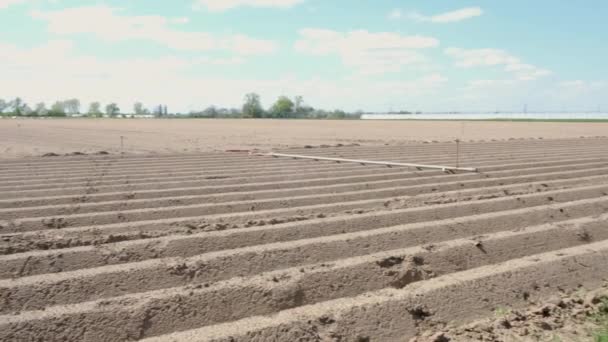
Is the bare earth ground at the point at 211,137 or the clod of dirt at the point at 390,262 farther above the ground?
the clod of dirt at the point at 390,262

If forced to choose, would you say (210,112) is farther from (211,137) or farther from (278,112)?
(211,137)

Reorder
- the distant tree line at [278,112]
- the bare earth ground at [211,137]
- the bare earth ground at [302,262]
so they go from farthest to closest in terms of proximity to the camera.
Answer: the distant tree line at [278,112], the bare earth ground at [211,137], the bare earth ground at [302,262]

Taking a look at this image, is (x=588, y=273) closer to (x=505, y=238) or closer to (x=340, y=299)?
(x=505, y=238)

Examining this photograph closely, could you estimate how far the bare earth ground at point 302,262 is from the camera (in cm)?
264

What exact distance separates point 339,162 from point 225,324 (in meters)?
6.08

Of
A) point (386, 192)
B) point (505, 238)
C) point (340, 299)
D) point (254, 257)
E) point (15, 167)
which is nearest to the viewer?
point (340, 299)

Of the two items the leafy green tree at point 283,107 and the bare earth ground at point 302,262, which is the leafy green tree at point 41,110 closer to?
the leafy green tree at point 283,107

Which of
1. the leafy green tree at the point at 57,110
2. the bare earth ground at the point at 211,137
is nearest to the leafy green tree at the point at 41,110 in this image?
the leafy green tree at the point at 57,110

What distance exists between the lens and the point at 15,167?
793cm

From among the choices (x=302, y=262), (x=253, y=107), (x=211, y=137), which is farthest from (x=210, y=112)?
(x=302, y=262)

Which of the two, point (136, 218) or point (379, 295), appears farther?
point (136, 218)

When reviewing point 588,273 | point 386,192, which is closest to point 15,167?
point 386,192

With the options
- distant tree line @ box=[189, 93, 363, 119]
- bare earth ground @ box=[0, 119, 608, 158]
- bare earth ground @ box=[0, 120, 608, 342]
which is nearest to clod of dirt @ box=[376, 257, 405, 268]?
bare earth ground @ box=[0, 120, 608, 342]

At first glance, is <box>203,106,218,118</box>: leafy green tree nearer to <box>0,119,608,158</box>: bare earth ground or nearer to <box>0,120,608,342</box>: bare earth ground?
<box>0,119,608,158</box>: bare earth ground
